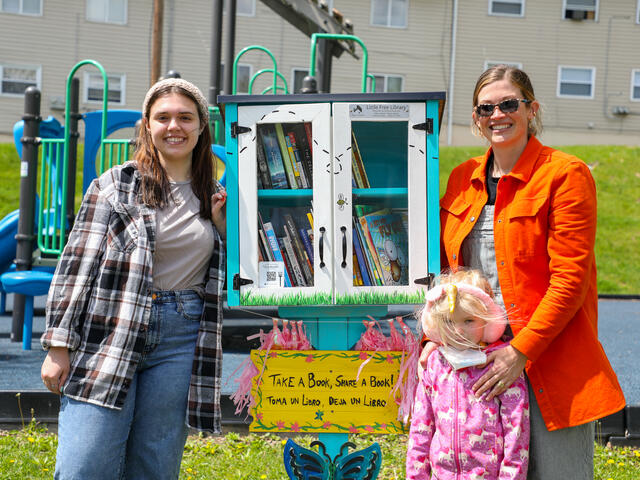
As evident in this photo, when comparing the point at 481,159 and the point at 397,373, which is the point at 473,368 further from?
the point at 481,159

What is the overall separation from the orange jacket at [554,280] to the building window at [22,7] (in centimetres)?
1810

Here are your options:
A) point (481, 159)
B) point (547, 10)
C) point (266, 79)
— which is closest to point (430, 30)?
point (547, 10)

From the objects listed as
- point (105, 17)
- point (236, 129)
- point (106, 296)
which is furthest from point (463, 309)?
point (105, 17)

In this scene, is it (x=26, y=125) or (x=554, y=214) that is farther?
(x=26, y=125)

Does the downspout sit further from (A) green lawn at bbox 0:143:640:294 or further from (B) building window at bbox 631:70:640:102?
(B) building window at bbox 631:70:640:102

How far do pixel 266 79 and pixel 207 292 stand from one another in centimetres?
1592

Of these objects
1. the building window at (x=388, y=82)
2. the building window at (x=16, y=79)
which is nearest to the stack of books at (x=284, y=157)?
the building window at (x=388, y=82)

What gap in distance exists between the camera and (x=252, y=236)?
255cm

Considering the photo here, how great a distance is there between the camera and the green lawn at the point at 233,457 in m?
3.45

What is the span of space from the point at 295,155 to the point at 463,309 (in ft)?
2.97

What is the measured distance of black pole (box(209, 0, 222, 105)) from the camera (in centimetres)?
677

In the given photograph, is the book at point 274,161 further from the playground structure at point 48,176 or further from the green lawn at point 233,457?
the playground structure at point 48,176

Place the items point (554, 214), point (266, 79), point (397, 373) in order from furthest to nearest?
point (266, 79) → point (397, 373) → point (554, 214)

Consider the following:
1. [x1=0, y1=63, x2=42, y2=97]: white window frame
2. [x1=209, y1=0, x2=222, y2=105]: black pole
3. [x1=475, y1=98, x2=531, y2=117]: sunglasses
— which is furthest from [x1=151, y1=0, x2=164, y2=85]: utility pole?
[x1=475, y1=98, x2=531, y2=117]: sunglasses
